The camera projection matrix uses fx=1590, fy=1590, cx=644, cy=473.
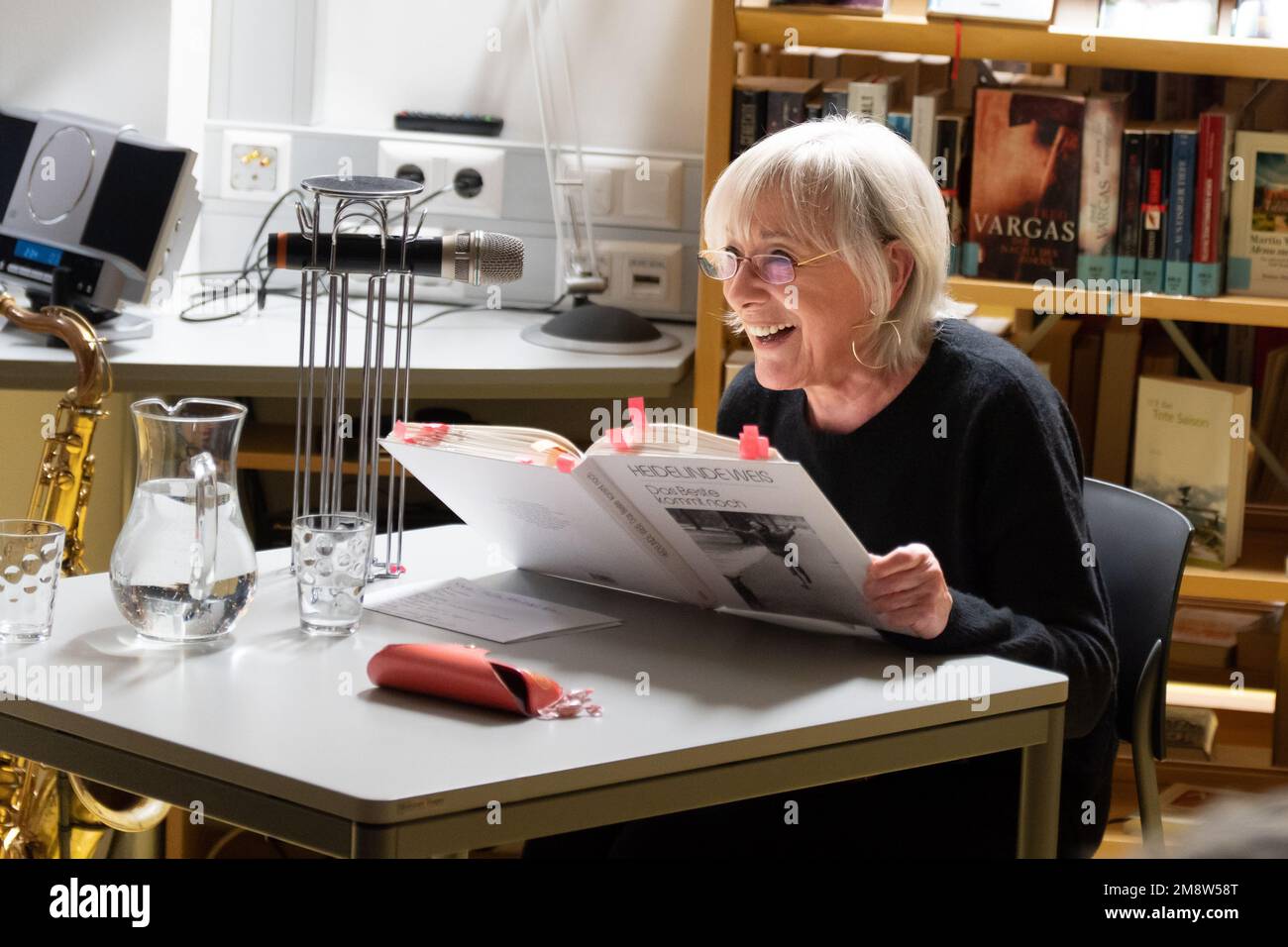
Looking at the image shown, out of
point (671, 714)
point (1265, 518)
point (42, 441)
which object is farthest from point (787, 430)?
point (42, 441)

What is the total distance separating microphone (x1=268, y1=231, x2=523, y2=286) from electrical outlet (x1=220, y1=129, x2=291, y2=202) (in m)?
1.39

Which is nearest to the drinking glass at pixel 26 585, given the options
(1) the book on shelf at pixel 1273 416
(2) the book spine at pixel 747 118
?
(2) the book spine at pixel 747 118

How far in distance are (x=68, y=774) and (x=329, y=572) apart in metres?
0.27

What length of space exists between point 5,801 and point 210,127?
1445 millimetres

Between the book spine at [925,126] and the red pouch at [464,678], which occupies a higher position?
the book spine at [925,126]

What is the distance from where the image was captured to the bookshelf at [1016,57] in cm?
220

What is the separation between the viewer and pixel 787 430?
1707mm

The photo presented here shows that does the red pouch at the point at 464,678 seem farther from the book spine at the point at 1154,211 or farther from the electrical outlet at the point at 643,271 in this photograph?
the electrical outlet at the point at 643,271

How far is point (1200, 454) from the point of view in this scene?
7.71 feet

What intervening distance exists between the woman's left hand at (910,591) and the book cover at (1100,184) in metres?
1.16

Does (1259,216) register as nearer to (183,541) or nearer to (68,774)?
(183,541)

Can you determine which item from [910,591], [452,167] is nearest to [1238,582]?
[910,591]
